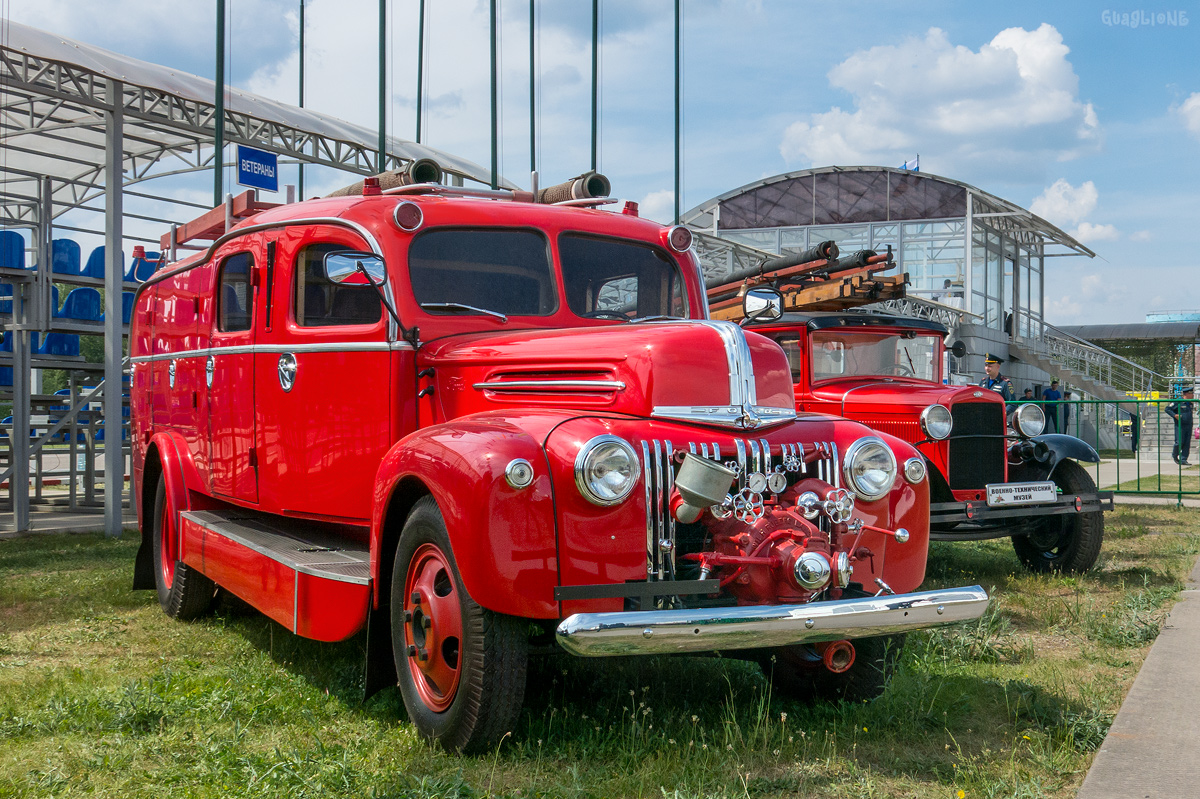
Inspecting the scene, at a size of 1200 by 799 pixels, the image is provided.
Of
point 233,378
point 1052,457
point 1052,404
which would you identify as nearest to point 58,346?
point 233,378

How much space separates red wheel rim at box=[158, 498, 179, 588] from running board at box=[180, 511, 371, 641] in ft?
1.75

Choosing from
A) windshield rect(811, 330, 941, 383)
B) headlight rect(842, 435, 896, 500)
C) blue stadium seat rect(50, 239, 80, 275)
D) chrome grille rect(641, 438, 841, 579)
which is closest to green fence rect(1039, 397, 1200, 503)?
windshield rect(811, 330, 941, 383)

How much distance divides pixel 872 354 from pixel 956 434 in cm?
103

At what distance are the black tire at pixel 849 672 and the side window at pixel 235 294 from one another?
3165mm

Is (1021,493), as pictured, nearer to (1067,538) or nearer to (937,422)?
(937,422)

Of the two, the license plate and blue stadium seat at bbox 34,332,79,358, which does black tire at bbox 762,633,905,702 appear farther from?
blue stadium seat at bbox 34,332,79,358

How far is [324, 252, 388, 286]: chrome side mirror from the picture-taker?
410cm

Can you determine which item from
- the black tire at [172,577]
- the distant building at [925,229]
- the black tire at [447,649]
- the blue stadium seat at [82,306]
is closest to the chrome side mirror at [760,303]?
the black tire at [447,649]

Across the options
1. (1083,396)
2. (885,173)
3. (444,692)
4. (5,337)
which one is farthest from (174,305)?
(1083,396)

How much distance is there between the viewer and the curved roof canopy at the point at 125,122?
390 inches

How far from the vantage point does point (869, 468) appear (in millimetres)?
3893

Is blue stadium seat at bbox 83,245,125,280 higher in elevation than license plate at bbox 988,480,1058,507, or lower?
higher

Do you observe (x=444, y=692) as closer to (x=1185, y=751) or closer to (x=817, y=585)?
(x=817, y=585)

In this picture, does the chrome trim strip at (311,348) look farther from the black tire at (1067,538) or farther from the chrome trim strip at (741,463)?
the black tire at (1067,538)
